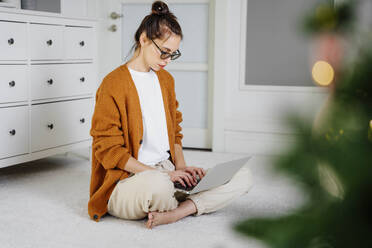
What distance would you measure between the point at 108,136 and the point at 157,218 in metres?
0.35

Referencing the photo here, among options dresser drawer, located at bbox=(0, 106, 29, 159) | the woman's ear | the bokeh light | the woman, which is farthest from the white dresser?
the bokeh light

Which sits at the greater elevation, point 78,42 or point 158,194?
point 78,42

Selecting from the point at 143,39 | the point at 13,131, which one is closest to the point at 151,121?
the point at 143,39

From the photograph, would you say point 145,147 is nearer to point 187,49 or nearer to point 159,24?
point 159,24

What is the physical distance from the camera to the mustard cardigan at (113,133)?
5.40 ft

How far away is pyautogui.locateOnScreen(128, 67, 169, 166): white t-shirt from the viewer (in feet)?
5.87

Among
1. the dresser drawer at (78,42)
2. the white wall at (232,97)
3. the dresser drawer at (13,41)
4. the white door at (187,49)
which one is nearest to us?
the dresser drawer at (13,41)

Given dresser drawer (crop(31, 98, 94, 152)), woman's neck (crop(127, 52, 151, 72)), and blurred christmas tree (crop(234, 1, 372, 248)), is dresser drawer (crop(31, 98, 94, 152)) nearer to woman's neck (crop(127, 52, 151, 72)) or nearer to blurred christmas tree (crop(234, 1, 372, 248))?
woman's neck (crop(127, 52, 151, 72))

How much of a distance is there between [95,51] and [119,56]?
0.71m

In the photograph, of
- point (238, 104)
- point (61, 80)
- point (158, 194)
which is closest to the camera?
point (158, 194)

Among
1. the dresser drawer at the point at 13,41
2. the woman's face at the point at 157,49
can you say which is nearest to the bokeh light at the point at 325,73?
the woman's face at the point at 157,49

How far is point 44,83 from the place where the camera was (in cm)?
233

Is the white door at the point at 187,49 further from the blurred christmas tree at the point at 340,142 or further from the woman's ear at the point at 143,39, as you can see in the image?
the blurred christmas tree at the point at 340,142

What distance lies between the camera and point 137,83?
1796 mm
